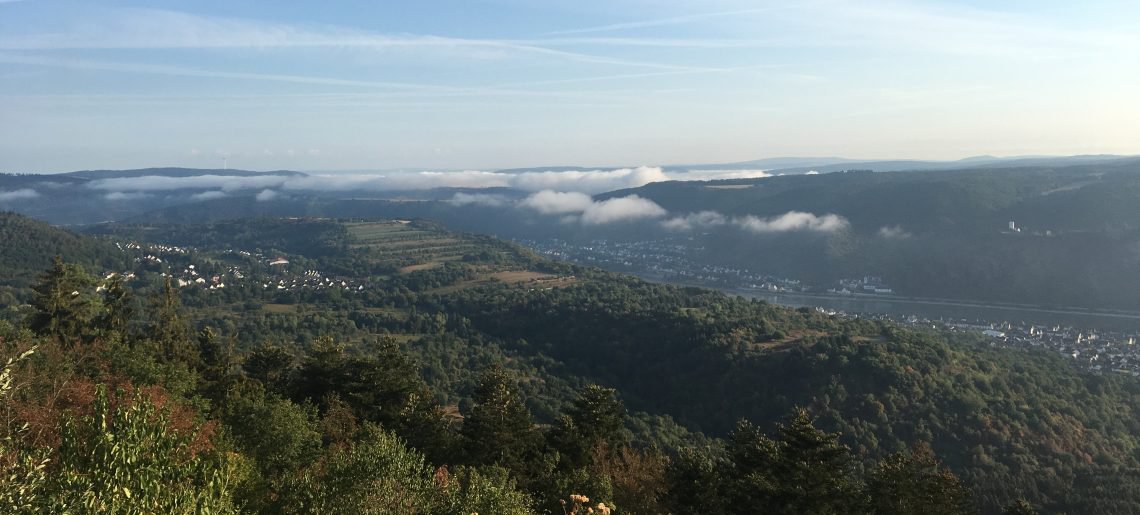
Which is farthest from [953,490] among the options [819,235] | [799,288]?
[819,235]

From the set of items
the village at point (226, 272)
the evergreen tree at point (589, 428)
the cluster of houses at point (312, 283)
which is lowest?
the cluster of houses at point (312, 283)

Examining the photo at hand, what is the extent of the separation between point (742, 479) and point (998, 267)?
13054 centimetres

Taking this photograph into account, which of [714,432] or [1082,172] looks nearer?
[714,432]

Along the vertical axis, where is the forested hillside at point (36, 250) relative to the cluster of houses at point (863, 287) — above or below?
above

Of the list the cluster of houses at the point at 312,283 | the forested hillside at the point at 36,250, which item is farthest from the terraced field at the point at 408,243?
the forested hillside at the point at 36,250

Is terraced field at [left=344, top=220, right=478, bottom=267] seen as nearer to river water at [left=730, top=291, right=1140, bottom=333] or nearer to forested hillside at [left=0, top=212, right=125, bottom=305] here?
forested hillside at [left=0, top=212, right=125, bottom=305]

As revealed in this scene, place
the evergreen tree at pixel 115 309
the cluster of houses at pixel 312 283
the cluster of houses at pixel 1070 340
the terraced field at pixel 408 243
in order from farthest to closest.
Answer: the terraced field at pixel 408 243 < the cluster of houses at pixel 312 283 < the cluster of houses at pixel 1070 340 < the evergreen tree at pixel 115 309

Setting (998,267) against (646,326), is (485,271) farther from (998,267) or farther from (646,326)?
(998,267)

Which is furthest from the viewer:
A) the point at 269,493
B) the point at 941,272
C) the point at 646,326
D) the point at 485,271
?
the point at 941,272

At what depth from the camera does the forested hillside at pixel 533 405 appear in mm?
13820

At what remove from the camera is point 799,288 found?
138 m

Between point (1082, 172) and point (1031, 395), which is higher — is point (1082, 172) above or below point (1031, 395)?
above

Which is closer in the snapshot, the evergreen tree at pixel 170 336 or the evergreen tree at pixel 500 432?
the evergreen tree at pixel 500 432

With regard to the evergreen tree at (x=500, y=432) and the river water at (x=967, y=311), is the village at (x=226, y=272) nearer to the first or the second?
the evergreen tree at (x=500, y=432)
